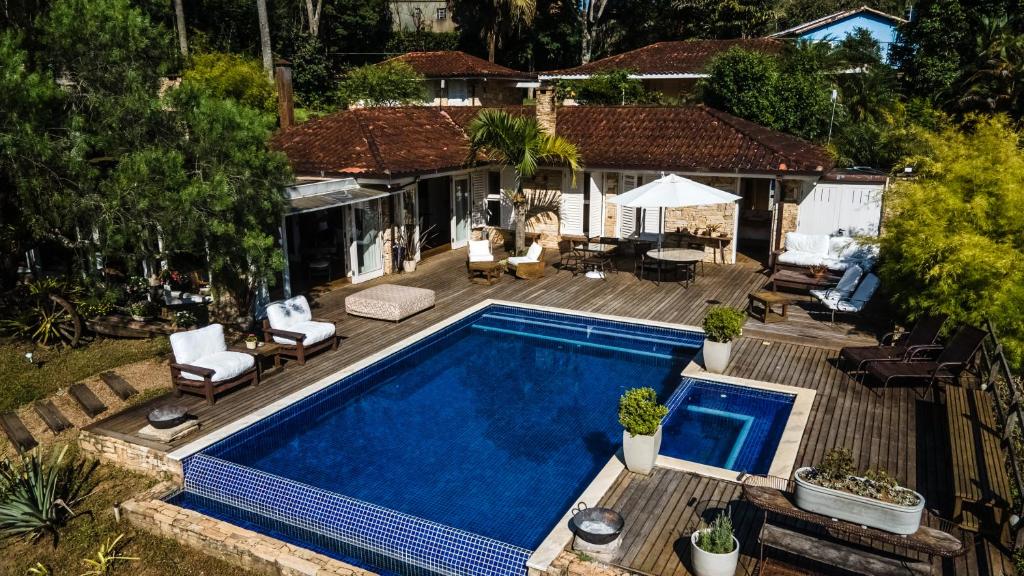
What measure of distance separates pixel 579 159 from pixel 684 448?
11.5m

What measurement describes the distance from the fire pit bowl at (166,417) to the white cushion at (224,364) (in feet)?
2.98

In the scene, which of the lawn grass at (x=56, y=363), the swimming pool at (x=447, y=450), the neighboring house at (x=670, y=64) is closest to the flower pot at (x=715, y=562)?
the swimming pool at (x=447, y=450)

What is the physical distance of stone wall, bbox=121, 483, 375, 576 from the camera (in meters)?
7.16

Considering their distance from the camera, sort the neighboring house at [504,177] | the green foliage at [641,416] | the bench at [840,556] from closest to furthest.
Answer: the bench at [840,556], the green foliage at [641,416], the neighboring house at [504,177]

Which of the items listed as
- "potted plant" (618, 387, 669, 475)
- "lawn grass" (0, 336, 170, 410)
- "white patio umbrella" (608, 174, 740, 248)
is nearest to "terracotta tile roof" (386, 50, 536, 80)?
"white patio umbrella" (608, 174, 740, 248)

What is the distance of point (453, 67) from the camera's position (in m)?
35.1

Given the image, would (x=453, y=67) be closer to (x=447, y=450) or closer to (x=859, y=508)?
(x=447, y=450)

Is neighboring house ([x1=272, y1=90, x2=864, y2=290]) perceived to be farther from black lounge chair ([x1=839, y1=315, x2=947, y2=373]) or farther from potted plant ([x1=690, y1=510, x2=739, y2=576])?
potted plant ([x1=690, y1=510, x2=739, y2=576])

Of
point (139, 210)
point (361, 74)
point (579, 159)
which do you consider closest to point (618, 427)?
point (139, 210)

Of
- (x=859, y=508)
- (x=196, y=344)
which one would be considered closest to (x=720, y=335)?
(x=859, y=508)

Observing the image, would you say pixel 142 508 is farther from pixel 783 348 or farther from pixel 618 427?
pixel 783 348

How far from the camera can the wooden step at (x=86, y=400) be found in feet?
34.1

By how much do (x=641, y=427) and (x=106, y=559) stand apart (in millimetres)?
5798

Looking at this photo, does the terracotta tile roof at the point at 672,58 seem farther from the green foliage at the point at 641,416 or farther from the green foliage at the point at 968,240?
the green foliage at the point at 641,416
